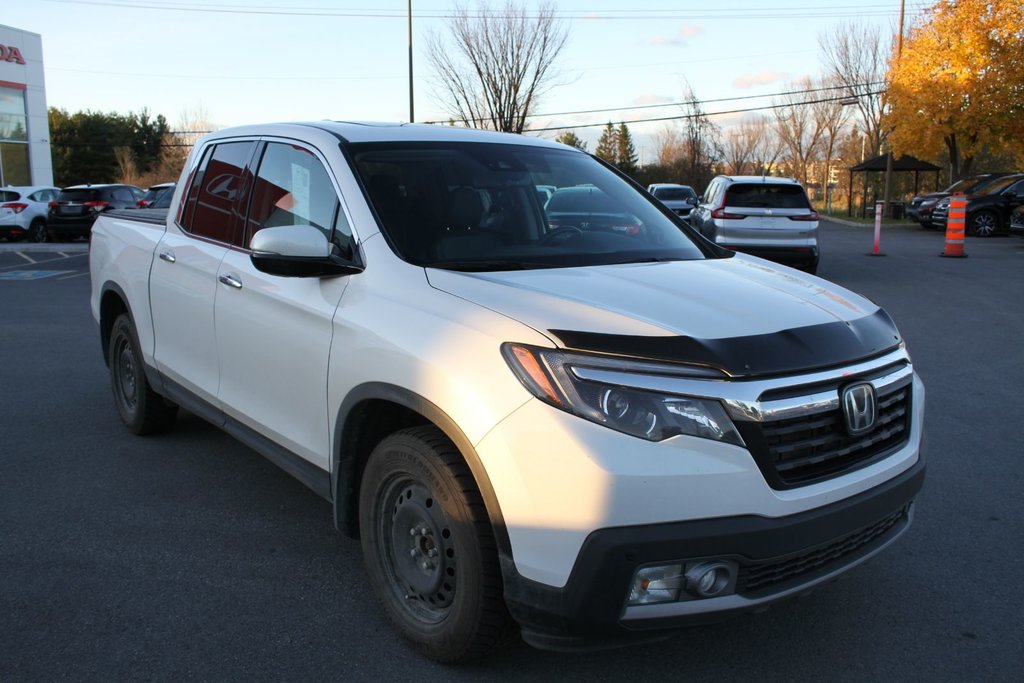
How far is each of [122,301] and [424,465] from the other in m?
3.64

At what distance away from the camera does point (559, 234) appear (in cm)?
369

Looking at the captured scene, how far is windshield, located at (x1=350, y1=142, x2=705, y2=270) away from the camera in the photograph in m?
3.36

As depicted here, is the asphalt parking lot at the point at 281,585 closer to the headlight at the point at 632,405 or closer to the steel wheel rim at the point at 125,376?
the steel wheel rim at the point at 125,376

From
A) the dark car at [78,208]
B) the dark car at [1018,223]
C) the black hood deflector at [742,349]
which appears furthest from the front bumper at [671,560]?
the dark car at [78,208]

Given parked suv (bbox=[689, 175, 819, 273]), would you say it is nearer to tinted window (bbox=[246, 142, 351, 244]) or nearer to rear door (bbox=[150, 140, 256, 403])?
rear door (bbox=[150, 140, 256, 403])

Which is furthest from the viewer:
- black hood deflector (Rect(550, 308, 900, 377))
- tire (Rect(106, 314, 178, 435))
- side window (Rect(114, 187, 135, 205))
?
side window (Rect(114, 187, 135, 205))

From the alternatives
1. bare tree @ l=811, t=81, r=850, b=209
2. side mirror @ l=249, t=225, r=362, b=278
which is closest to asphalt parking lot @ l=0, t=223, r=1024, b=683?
side mirror @ l=249, t=225, r=362, b=278

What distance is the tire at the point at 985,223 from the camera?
24.3 m

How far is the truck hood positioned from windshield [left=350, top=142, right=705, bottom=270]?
0.25 m

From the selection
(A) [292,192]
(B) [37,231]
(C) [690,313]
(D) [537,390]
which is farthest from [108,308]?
(B) [37,231]

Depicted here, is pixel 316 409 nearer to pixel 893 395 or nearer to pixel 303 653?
pixel 303 653

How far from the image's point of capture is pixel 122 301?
559 cm

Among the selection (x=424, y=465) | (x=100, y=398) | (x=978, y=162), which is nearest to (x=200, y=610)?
(x=424, y=465)

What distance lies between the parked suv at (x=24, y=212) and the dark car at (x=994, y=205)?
26.4 meters
